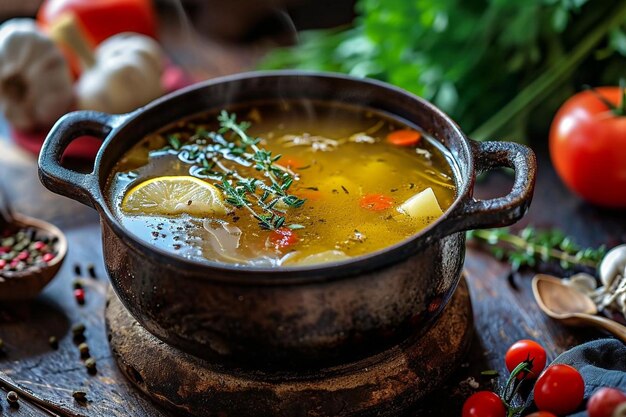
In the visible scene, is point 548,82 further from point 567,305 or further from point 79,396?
point 79,396

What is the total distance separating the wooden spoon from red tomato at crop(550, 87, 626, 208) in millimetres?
489

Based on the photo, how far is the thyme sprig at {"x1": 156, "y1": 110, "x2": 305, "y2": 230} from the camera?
1826 millimetres

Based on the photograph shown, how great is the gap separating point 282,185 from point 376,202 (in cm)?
24

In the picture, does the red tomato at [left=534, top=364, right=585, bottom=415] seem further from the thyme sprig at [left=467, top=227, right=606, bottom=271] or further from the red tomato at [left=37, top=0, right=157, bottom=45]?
the red tomato at [left=37, top=0, right=157, bottom=45]

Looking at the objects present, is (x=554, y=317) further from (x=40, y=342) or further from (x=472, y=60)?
(x=40, y=342)

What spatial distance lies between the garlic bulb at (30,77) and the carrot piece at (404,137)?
1417 millimetres

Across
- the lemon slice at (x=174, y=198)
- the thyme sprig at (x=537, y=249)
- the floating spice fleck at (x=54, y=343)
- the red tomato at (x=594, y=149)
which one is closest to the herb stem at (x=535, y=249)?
the thyme sprig at (x=537, y=249)

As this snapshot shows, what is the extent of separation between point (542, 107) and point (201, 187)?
1574 millimetres

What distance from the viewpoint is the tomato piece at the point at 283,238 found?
1.70 meters

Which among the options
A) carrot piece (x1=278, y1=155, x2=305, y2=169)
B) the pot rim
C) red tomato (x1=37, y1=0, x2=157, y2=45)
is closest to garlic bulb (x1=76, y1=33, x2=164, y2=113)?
red tomato (x1=37, y1=0, x2=157, y2=45)

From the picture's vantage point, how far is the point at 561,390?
64.2 inches

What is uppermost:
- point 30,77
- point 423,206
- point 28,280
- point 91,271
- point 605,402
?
point 423,206

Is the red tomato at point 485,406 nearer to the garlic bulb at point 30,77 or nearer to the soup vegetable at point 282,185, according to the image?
the soup vegetable at point 282,185

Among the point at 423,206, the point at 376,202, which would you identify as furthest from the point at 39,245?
the point at 423,206
